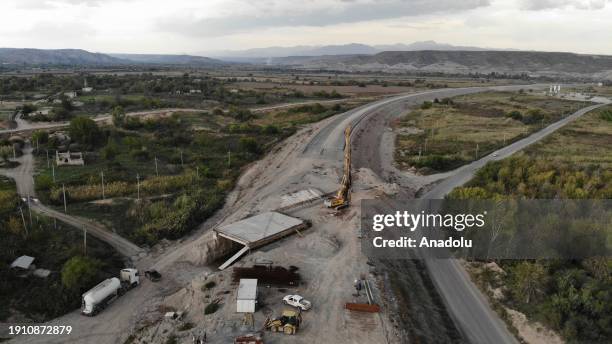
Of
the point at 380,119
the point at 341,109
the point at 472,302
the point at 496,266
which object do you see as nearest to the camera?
the point at 472,302

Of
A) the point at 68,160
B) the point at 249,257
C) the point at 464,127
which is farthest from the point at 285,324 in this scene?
the point at 464,127

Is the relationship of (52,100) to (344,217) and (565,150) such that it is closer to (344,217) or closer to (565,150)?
(344,217)

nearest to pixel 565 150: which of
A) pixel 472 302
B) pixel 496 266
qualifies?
pixel 496 266

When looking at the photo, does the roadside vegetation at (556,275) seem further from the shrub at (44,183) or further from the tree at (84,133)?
the tree at (84,133)

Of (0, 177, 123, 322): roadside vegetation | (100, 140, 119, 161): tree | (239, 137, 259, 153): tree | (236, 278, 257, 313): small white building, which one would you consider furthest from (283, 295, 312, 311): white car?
(100, 140, 119, 161): tree

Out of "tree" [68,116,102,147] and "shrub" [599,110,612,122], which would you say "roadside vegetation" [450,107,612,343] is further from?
"shrub" [599,110,612,122]

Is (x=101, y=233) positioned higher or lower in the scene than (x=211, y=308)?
higher

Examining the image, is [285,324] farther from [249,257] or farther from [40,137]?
[40,137]

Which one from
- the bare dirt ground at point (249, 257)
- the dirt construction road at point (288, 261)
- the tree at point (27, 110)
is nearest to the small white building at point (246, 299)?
the bare dirt ground at point (249, 257)
